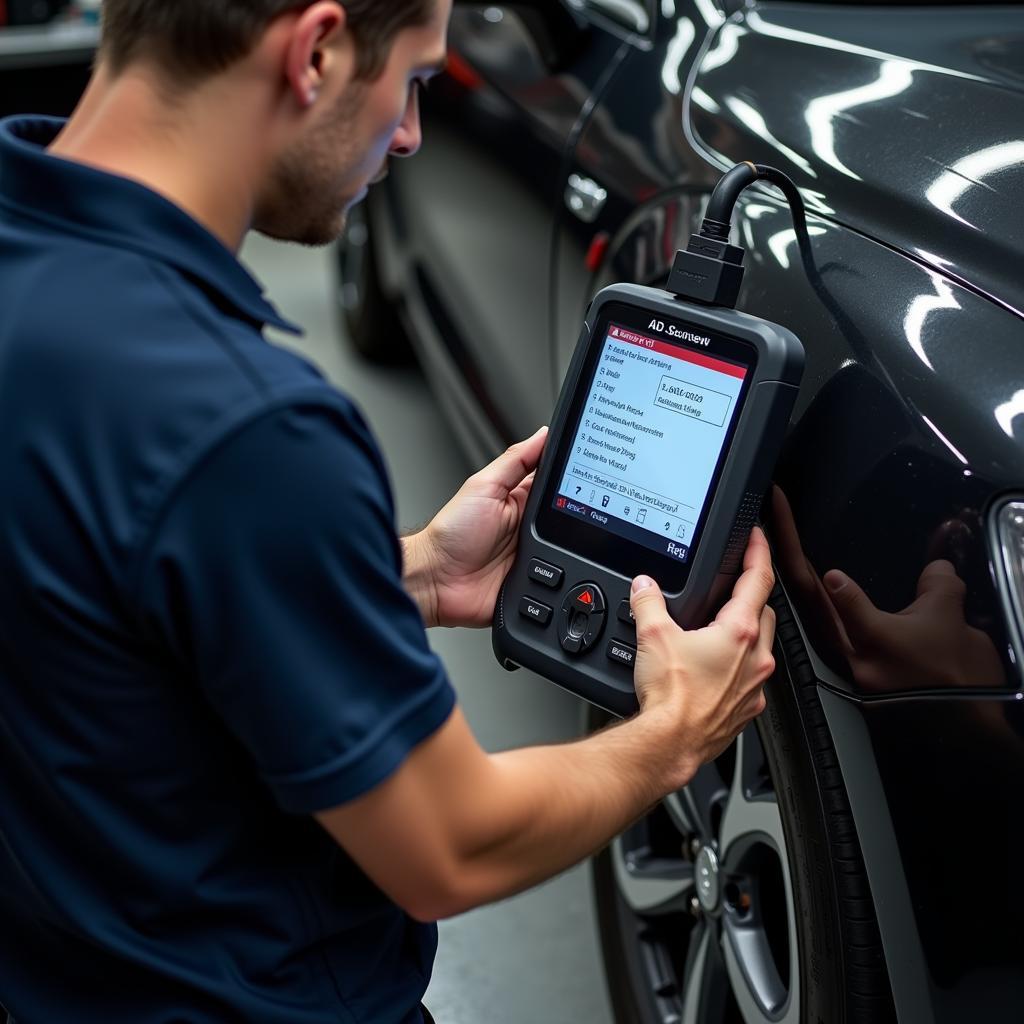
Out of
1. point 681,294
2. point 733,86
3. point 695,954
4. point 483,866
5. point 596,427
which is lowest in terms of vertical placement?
point 695,954

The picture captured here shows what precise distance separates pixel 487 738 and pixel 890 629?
130 cm

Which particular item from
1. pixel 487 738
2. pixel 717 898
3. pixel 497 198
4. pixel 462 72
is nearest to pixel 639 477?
pixel 717 898

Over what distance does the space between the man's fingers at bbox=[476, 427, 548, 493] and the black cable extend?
0.22 m

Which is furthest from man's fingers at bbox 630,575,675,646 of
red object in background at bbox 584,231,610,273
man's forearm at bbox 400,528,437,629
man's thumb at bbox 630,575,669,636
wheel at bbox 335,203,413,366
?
wheel at bbox 335,203,413,366

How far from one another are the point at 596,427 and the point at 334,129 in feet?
1.49

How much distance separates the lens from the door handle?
173cm

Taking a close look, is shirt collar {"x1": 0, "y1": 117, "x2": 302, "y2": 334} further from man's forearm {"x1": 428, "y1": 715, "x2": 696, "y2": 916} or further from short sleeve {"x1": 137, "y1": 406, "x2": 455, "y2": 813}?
man's forearm {"x1": 428, "y1": 715, "x2": 696, "y2": 916}

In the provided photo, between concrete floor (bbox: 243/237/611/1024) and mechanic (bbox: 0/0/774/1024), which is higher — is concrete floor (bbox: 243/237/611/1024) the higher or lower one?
the lower one

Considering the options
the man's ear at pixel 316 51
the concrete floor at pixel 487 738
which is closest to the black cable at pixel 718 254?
the man's ear at pixel 316 51

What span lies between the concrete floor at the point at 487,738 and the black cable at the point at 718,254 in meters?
1.04

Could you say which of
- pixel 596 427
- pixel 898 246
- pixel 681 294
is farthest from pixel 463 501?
pixel 898 246

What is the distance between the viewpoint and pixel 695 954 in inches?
60.1

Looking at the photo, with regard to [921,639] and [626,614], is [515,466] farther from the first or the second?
[921,639]

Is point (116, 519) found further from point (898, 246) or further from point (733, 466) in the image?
point (898, 246)
